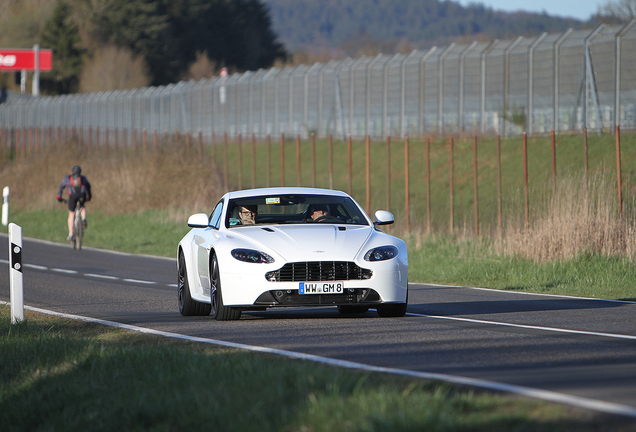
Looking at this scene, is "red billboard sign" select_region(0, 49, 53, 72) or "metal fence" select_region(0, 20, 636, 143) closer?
"metal fence" select_region(0, 20, 636, 143)

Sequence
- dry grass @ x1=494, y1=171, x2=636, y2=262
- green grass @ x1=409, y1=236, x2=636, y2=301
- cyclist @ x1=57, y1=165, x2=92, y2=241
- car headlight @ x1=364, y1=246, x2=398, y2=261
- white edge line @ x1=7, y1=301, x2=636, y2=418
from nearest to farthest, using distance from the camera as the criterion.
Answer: white edge line @ x1=7, y1=301, x2=636, y2=418, car headlight @ x1=364, y1=246, x2=398, y2=261, green grass @ x1=409, y1=236, x2=636, y2=301, dry grass @ x1=494, y1=171, x2=636, y2=262, cyclist @ x1=57, y1=165, x2=92, y2=241

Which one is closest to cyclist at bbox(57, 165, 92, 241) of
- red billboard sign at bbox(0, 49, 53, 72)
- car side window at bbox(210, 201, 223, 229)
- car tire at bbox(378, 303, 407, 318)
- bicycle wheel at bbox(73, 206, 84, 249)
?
bicycle wheel at bbox(73, 206, 84, 249)

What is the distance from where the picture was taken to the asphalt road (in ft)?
23.2

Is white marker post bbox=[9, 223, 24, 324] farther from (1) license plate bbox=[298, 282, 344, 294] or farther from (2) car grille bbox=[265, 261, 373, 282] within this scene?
(1) license plate bbox=[298, 282, 344, 294]

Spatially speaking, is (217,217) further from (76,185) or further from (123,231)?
(123,231)

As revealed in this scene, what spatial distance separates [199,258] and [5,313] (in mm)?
2540

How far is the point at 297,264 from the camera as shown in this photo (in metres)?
10.2

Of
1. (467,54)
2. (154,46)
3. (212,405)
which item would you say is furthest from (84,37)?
(212,405)

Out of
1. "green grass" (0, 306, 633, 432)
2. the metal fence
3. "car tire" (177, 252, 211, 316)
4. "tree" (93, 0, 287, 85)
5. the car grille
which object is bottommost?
"car tire" (177, 252, 211, 316)

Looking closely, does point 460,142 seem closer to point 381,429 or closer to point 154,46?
point 381,429

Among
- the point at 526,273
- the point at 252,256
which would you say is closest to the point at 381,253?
the point at 252,256

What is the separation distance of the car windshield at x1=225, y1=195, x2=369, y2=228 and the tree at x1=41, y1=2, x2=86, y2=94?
323 ft

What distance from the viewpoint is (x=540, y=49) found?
120ft

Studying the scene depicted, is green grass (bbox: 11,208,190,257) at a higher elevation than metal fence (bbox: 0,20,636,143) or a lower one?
lower
